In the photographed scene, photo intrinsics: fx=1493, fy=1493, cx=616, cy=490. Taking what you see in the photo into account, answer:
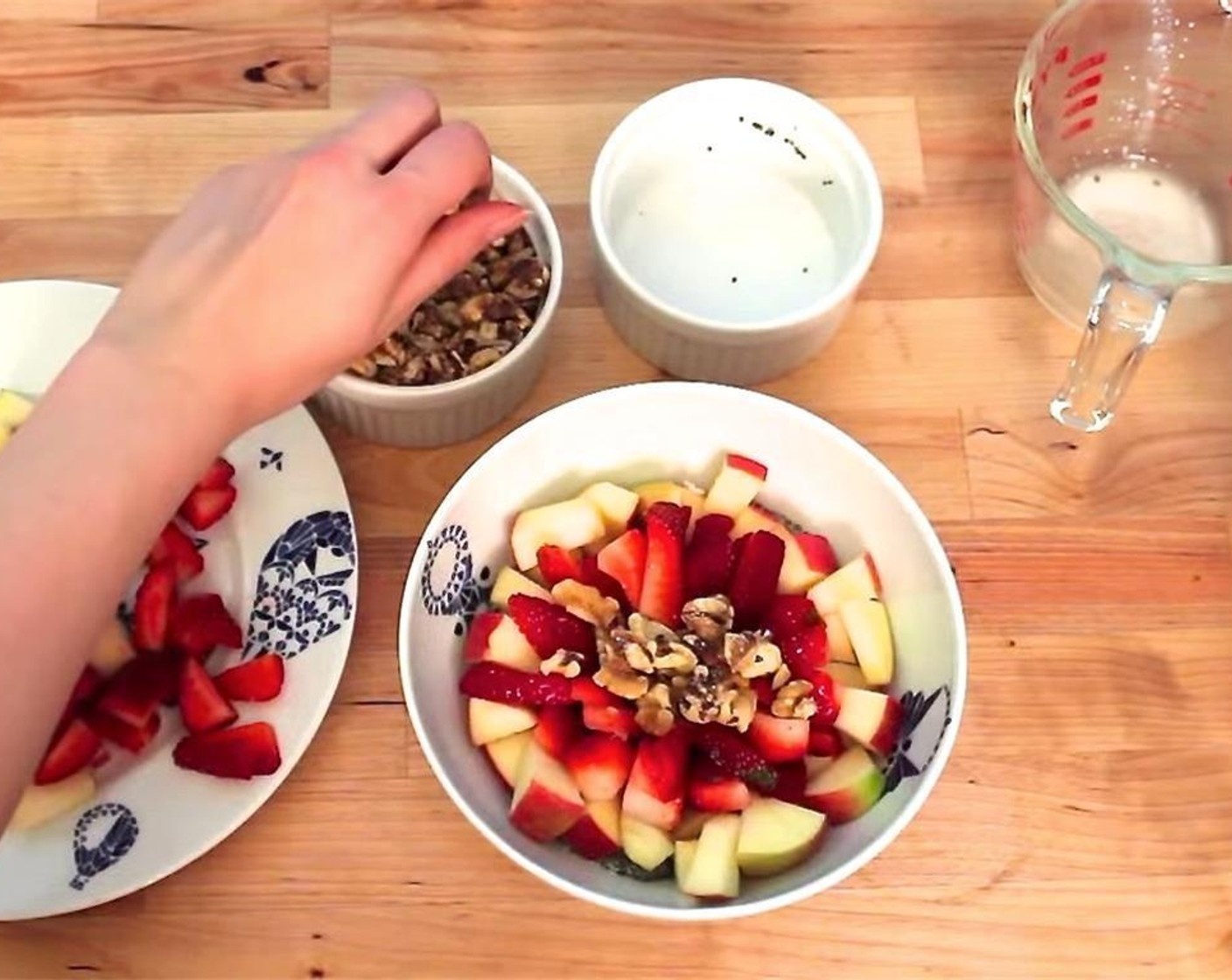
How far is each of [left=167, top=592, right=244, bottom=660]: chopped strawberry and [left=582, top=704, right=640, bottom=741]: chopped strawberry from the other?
204 mm

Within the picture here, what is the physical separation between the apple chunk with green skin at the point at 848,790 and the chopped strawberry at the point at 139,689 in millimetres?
337

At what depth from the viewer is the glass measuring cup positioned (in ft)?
2.81

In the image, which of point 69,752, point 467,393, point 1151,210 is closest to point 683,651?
point 467,393

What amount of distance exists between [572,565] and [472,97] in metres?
0.36

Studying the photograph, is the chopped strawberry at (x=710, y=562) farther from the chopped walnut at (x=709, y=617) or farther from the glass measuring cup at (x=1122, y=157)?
the glass measuring cup at (x=1122, y=157)

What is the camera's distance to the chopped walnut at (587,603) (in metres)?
0.76

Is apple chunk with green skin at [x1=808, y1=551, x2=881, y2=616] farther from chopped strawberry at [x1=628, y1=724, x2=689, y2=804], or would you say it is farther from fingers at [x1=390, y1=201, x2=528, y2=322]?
fingers at [x1=390, y1=201, x2=528, y2=322]

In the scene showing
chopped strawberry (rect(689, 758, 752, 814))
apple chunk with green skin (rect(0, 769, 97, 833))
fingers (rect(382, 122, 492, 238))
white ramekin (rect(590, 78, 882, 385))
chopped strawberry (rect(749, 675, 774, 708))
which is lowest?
apple chunk with green skin (rect(0, 769, 97, 833))

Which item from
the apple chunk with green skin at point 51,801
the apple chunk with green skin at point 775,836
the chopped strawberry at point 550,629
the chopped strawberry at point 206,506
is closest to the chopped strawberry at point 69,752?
the apple chunk with green skin at point 51,801

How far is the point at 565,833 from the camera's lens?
28.6 inches

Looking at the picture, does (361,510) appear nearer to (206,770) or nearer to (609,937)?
(206,770)

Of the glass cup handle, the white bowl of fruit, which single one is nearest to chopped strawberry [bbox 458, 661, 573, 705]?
the white bowl of fruit

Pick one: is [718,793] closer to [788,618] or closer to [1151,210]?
[788,618]

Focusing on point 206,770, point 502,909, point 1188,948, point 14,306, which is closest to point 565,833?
point 502,909
